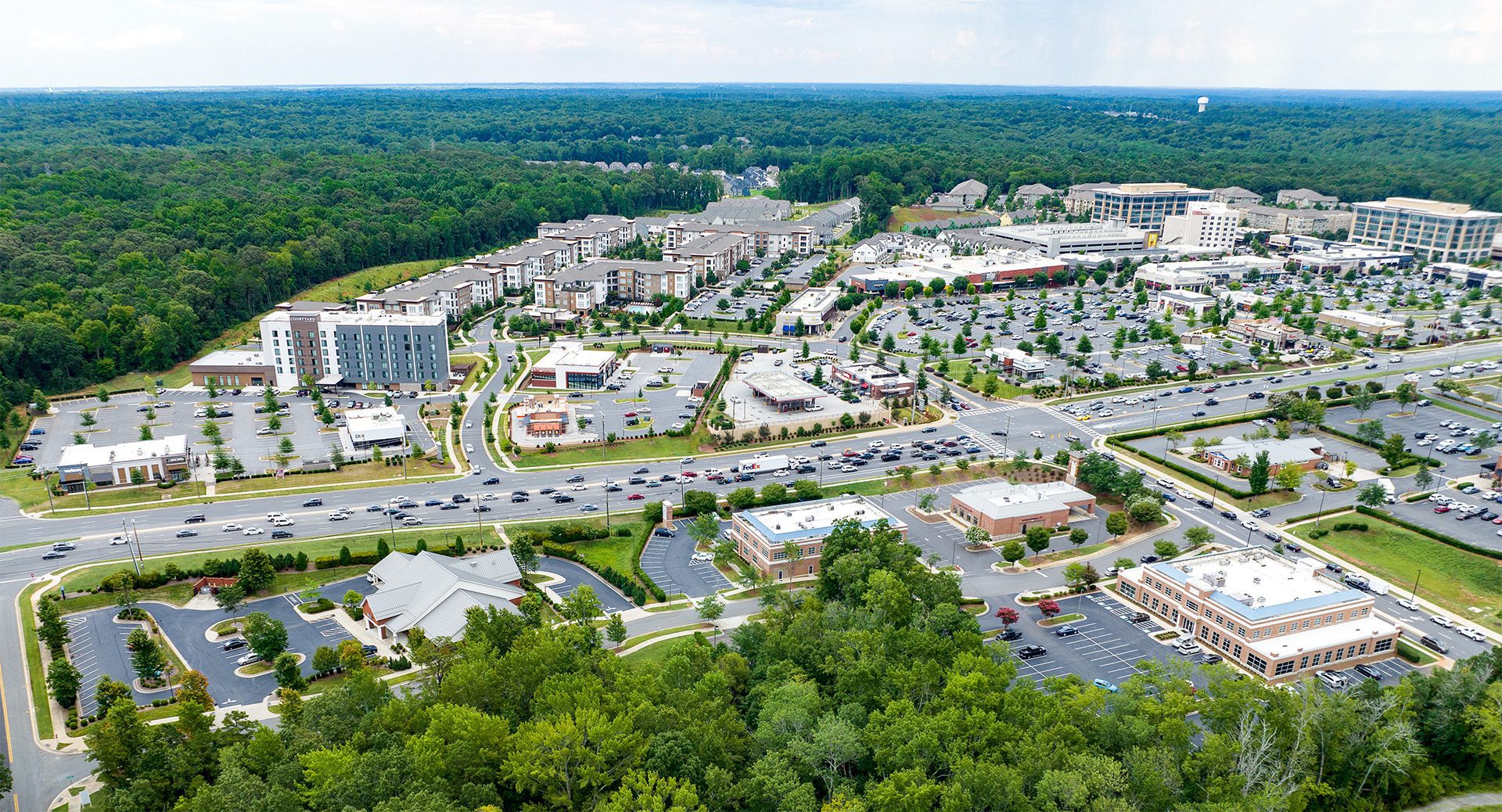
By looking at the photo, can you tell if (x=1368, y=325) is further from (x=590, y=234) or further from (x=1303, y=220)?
(x=590, y=234)

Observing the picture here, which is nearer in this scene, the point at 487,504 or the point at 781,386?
the point at 487,504

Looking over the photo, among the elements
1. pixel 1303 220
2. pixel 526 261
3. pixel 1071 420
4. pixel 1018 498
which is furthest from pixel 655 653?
pixel 1303 220

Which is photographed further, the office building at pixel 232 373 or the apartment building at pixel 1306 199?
the apartment building at pixel 1306 199

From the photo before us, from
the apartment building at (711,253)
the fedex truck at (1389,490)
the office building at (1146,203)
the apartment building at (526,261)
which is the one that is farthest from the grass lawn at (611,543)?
the office building at (1146,203)

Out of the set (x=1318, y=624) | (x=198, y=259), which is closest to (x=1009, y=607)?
(x=1318, y=624)

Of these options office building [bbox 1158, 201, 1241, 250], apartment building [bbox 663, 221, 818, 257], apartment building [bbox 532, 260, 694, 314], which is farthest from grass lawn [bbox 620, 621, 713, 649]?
office building [bbox 1158, 201, 1241, 250]

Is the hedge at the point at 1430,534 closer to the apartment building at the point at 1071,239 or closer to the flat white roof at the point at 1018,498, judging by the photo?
the flat white roof at the point at 1018,498
